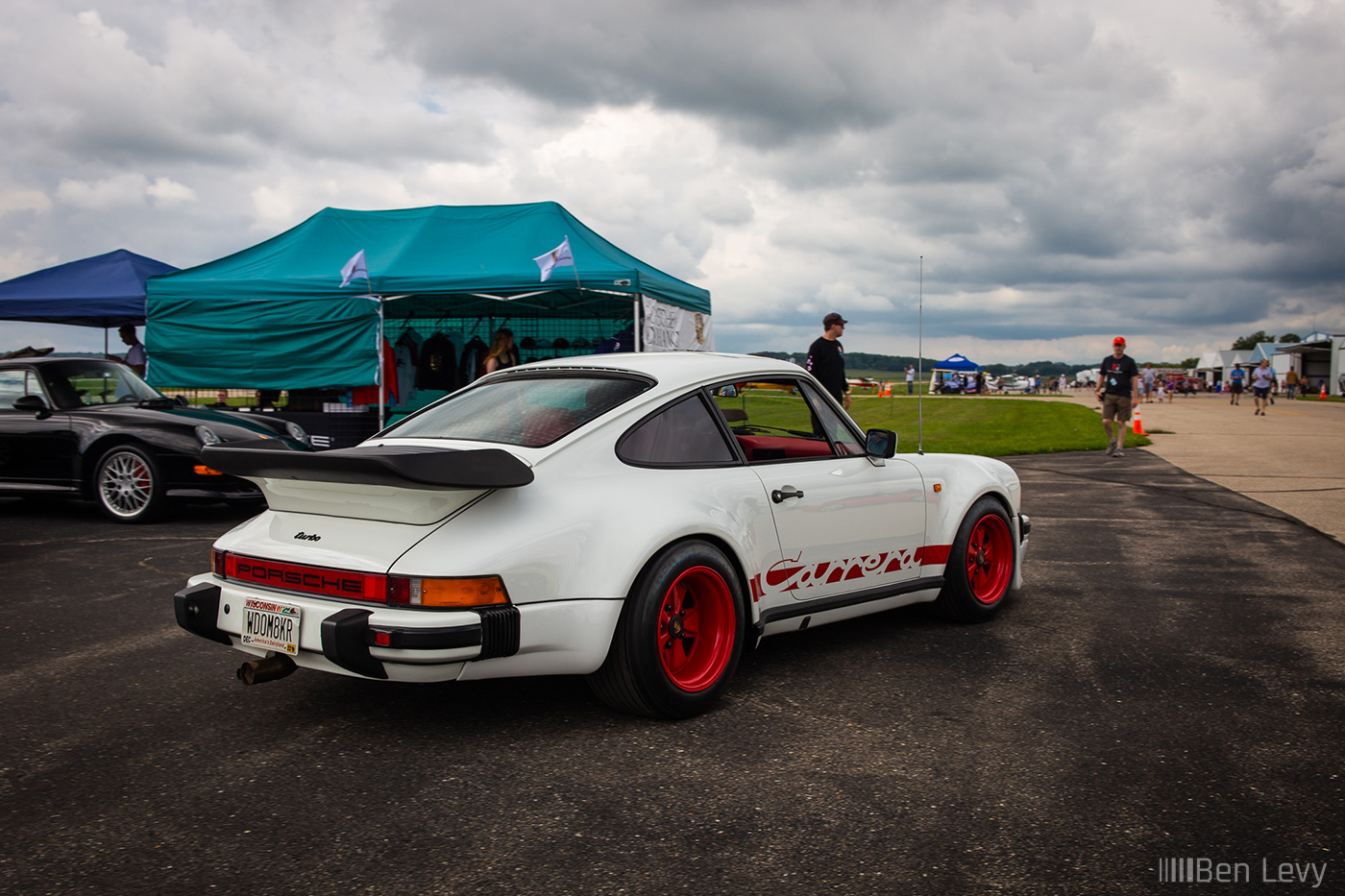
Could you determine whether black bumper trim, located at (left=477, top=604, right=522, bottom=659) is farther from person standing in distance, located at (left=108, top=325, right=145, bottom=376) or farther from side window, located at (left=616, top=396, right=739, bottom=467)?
person standing in distance, located at (left=108, top=325, right=145, bottom=376)

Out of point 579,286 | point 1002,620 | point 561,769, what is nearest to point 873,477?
point 1002,620

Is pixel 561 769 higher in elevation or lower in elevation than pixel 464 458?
lower

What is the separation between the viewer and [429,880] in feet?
7.30

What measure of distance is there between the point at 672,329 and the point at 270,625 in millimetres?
9146

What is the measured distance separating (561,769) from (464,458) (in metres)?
0.99

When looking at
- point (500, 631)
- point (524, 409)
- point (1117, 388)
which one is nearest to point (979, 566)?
point (524, 409)

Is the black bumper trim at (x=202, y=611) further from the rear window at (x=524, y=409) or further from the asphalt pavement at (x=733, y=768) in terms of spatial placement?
the rear window at (x=524, y=409)

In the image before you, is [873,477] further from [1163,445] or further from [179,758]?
[1163,445]

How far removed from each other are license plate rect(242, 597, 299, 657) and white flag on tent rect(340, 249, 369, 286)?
870cm

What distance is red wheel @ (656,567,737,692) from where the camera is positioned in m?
3.34

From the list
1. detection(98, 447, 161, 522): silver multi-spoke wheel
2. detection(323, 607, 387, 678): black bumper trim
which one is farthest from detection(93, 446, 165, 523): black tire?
detection(323, 607, 387, 678): black bumper trim

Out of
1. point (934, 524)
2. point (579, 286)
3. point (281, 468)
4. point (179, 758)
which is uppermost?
point (579, 286)

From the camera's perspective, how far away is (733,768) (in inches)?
115

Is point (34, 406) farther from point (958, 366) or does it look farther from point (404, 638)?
point (958, 366)
